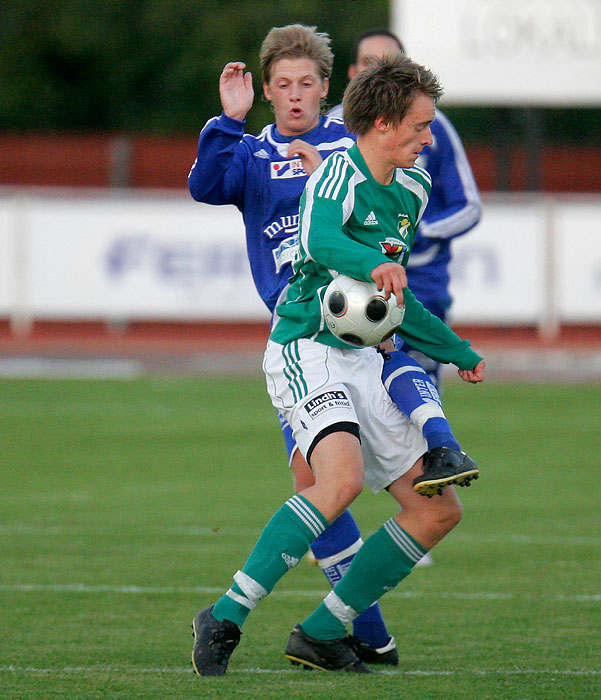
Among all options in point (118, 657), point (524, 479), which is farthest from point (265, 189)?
point (524, 479)

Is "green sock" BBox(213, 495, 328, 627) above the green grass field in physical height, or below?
above

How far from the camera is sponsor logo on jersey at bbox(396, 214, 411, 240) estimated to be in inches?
186

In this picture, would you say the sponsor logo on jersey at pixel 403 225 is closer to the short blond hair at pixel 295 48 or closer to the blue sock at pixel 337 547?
the short blond hair at pixel 295 48

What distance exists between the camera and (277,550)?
4535 mm

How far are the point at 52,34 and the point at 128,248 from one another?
10.3 m

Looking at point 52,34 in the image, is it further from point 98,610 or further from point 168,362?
point 98,610

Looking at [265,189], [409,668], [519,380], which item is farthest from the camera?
[519,380]

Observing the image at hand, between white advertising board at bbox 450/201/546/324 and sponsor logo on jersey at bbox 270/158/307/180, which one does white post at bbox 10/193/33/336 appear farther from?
sponsor logo on jersey at bbox 270/158/307/180

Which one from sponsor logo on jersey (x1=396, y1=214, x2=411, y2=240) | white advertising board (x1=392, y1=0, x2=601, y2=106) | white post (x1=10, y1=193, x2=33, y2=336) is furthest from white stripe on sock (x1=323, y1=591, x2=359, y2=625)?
white advertising board (x1=392, y1=0, x2=601, y2=106)

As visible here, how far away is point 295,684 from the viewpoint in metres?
4.52

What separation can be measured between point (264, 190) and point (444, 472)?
57.2 inches

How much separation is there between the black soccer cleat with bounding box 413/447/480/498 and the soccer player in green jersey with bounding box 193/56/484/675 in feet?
0.70

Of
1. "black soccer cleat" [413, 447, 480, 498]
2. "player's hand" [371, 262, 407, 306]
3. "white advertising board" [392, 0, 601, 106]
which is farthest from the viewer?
"white advertising board" [392, 0, 601, 106]

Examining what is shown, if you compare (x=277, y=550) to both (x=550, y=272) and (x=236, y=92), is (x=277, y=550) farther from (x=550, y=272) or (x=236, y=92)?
(x=550, y=272)
